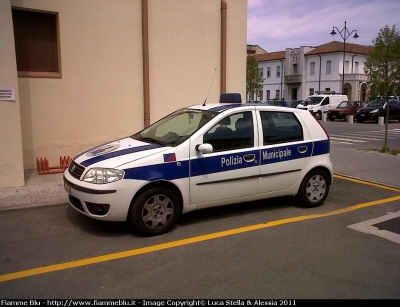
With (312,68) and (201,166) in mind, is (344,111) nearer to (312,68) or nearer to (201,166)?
(201,166)

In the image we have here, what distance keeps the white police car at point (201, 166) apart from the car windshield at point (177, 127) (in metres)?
0.02

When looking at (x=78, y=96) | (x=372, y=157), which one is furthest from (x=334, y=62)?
(x=78, y=96)

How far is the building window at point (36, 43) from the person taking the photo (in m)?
8.07

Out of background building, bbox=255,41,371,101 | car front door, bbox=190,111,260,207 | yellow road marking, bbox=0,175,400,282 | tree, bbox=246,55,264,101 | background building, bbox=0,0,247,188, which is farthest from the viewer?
background building, bbox=255,41,371,101

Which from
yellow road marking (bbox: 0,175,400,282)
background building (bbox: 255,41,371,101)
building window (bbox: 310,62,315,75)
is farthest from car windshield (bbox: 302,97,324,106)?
yellow road marking (bbox: 0,175,400,282)

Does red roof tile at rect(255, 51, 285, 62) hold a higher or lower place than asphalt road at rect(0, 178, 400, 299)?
higher

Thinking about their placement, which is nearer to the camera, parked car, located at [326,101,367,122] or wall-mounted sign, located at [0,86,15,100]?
wall-mounted sign, located at [0,86,15,100]

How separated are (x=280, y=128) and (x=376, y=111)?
24349 millimetres

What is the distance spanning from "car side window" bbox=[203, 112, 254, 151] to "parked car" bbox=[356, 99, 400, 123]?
24.8 metres

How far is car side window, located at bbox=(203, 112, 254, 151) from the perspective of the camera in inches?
206

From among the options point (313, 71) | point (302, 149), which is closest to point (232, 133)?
point (302, 149)

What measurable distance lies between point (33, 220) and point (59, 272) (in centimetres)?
190

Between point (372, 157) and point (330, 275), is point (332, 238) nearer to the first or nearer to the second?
point (330, 275)

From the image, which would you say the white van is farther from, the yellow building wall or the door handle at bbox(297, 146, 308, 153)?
the yellow building wall
